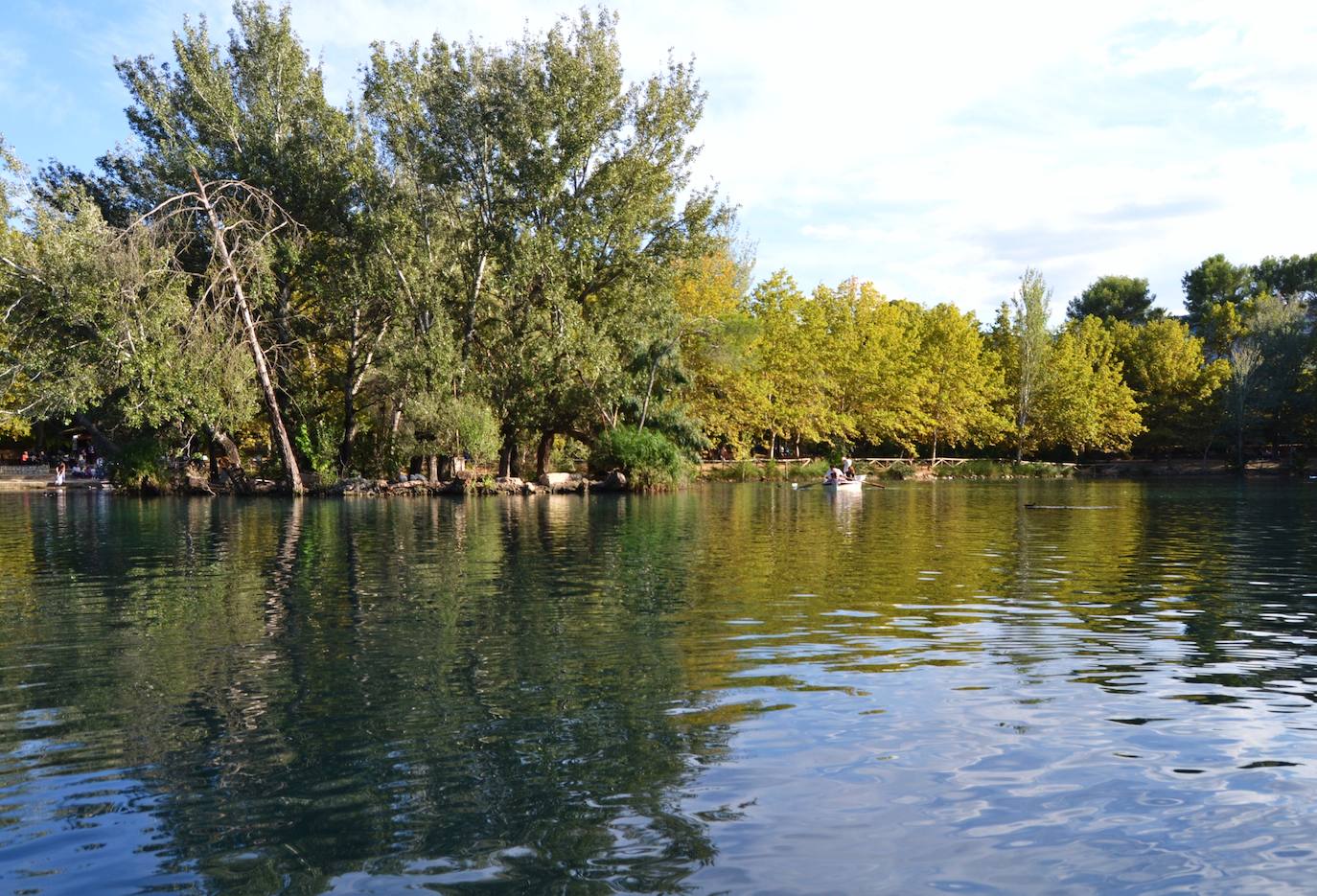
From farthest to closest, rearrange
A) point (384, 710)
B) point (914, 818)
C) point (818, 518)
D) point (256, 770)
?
point (818, 518)
point (384, 710)
point (256, 770)
point (914, 818)

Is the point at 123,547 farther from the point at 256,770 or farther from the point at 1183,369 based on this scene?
the point at 1183,369

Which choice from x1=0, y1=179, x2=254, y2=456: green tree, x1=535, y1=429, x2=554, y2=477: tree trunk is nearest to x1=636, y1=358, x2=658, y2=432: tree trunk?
x1=535, y1=429, x2=554, y2=477: tree trunk

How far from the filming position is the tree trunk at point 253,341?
46.9 metres

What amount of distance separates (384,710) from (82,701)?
3.14 m

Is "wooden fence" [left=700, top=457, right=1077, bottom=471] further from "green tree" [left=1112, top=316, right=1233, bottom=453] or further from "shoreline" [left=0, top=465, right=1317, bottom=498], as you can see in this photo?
"shoreline" [left=0, top=465, right=1317, bottom=498]

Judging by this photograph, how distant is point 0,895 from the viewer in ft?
19.4

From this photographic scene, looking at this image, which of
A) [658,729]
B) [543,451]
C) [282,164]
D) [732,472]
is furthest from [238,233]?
[658,729]

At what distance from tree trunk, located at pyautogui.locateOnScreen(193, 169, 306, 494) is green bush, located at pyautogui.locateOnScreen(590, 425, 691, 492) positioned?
15.4 meters

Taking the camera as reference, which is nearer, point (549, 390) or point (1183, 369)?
point (549, 390)

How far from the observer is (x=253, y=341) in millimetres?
47500

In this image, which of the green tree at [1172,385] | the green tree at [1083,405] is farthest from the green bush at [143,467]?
the green tree at [1172,385]

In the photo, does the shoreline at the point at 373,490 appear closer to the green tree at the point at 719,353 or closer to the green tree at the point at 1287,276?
the green tree at the point at 719,353

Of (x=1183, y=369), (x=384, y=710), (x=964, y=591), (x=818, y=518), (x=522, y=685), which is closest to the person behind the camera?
(x=384, y=710)

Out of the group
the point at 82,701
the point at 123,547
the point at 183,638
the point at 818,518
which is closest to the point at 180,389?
the point at 123,547
